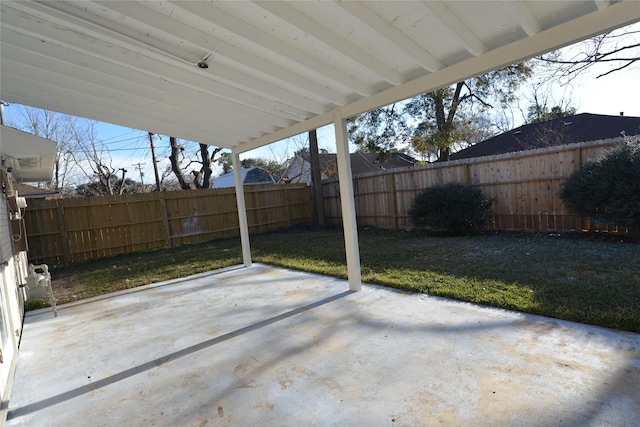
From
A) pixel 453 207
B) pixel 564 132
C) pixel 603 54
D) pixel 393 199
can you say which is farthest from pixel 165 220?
pixel 564 132

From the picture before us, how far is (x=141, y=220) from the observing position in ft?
32.5

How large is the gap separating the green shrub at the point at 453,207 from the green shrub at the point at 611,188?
182cm

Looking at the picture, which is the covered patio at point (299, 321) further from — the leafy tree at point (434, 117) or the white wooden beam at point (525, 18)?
the leafy tree at point (434, 117)

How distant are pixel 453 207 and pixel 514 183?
4.67ft

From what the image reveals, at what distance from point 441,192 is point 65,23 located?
7704 mm

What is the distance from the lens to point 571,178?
6414 mm

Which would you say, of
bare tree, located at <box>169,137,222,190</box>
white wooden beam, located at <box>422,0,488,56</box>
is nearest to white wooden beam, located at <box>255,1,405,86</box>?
white wooden beam, located at <box>422,0,488,56</box>

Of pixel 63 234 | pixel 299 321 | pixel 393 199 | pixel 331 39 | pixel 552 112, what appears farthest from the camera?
pixel 552 112

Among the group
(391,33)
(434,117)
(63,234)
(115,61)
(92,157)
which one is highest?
(92,157)

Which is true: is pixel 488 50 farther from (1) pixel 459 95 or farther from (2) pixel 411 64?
(1) pixel 459 95

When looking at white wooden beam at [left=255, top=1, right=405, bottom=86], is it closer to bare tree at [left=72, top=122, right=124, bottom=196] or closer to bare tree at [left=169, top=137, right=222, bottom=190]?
bare tree at [left=169, top=137, right=222, bottom=190]

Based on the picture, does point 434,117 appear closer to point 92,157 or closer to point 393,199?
point 393,199

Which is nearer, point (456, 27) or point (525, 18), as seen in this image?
point (525, 18)

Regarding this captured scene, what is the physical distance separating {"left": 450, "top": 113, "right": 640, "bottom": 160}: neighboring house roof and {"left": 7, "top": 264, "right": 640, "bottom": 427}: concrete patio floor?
436 inches
